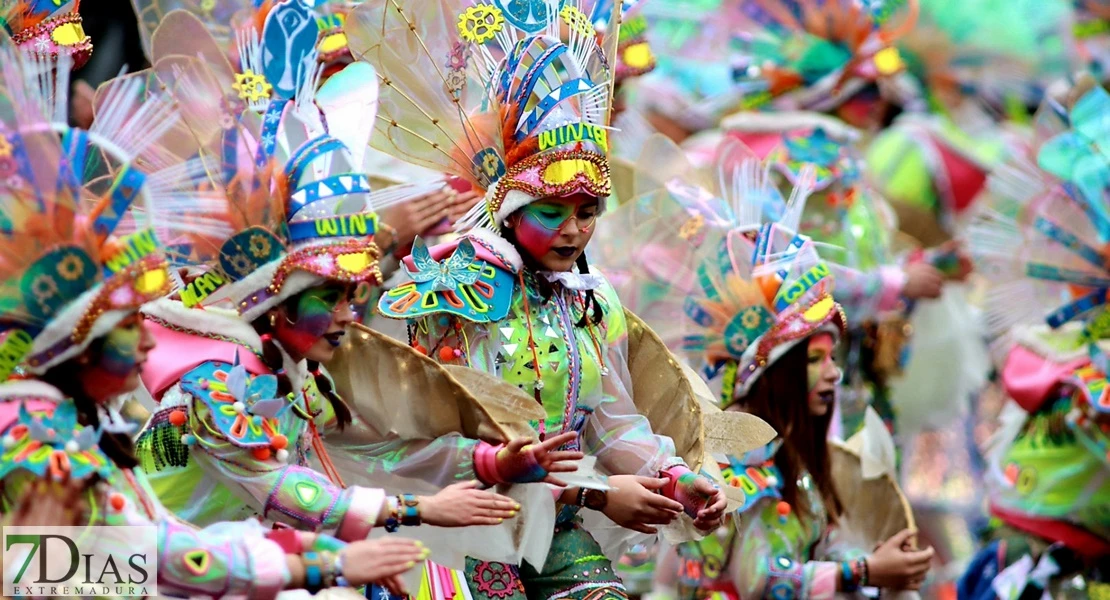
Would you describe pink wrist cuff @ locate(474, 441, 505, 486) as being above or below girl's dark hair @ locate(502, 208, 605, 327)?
below

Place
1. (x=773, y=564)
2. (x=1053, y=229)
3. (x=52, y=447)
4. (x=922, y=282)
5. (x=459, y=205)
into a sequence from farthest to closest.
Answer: (x=922, y=282), (x=1053, y=229), (x=459, y=205), (x=773, y=564), (x=52, y=447)

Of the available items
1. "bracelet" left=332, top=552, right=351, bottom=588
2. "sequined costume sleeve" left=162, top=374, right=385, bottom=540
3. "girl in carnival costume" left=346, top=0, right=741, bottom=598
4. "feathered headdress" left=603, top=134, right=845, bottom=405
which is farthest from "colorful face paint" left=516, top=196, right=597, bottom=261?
"bracelet" left=332, top=552, right=351, bottom=588

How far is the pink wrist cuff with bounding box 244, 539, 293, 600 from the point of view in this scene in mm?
4281

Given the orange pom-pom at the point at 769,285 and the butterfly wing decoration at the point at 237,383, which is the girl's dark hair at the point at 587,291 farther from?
the butterfly wing decoration at the point at 237,383

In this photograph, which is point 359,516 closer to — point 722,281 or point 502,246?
point 502,246

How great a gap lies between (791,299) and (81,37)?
2483 mm

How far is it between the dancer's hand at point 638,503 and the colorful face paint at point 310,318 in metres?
0.98

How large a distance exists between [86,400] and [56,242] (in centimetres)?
37

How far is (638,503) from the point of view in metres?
5.40

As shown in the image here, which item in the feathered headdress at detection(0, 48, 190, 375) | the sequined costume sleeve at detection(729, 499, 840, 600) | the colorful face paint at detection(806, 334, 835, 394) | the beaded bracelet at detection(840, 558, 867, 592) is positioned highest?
the feathered headdress at detection(0, 48, 190, 375)

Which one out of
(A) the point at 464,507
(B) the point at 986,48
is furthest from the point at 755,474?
(B) the point at 986,48

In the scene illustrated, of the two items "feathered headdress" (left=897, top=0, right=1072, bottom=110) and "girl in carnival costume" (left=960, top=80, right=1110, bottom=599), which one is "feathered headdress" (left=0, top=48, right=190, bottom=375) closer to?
"girl in carnival costume" (left=960, top=80, right=1110, bottom=599)

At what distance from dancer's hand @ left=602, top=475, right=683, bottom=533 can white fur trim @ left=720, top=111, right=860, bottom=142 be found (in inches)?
162

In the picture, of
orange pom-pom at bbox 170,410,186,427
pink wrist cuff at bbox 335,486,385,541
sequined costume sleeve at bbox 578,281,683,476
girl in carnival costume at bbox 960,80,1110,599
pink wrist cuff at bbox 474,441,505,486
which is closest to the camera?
pink wrist cuff at bbox 335,486,385,541
